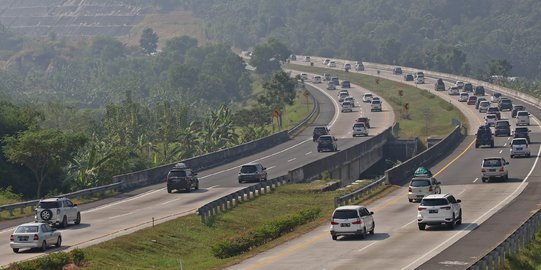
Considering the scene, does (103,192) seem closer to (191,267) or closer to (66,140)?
(66,140)

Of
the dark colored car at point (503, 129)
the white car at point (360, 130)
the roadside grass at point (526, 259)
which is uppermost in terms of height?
the white car at point (360, 130)

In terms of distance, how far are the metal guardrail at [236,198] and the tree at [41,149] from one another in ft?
40.2

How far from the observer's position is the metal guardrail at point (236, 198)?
65.8 m

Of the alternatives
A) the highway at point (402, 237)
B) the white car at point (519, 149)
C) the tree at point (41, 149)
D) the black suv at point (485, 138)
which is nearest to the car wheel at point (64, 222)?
the highway at point (402, 237)

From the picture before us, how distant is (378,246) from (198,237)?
12.3m

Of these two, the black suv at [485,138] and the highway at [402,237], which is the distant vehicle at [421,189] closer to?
the highway at [402,237]

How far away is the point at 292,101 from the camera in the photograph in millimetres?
185000

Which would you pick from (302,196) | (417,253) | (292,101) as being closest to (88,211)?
(302,196)

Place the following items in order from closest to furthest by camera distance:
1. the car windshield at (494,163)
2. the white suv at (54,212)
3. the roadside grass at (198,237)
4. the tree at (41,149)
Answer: the roadside grass at (198,237), the white suv at (54,212), the tree at (41,149), the car windshield at (494,163)

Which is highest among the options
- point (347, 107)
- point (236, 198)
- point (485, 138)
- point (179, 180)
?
point (347, 107)

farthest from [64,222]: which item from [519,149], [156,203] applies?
[519,149]

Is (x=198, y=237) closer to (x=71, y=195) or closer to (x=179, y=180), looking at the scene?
(x=71, y=195)

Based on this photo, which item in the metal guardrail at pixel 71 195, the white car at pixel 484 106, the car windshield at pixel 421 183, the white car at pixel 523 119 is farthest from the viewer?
the white car at pixel 484 106

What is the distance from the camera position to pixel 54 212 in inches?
2403
